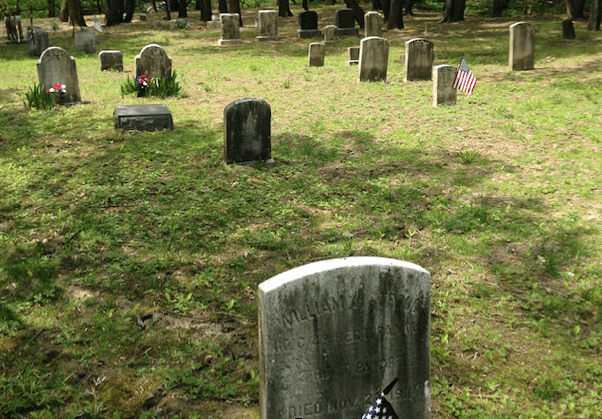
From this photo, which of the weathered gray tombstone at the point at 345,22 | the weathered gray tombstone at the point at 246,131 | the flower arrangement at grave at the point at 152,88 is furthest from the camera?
the weathered gray tombstone at the point at 345,22

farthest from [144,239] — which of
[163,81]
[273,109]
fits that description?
[163,81]

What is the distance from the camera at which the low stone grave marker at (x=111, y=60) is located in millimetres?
17656

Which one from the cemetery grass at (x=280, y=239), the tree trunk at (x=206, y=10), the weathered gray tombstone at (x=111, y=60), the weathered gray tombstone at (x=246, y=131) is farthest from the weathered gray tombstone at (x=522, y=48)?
the tree trunk at (x=206, y=10)

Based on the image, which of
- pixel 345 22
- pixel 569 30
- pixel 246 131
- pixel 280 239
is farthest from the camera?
pixel 345 22

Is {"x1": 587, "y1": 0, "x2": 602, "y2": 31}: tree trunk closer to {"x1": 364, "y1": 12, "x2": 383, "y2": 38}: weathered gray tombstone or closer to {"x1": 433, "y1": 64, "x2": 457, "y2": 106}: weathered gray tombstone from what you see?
{"x1": 364, "y1": 12, "x2": 383, "y2": 38}: weathered gray tombstone

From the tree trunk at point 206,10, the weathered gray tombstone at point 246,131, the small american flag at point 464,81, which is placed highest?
the tree trunk at point 206,10

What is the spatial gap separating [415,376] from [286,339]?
0.89 meters

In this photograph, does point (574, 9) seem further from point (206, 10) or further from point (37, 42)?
point (37, 42)

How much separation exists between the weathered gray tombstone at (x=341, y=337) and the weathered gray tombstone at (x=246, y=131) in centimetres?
584

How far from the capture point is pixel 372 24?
73.4 ft

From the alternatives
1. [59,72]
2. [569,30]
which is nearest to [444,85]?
[59,72]

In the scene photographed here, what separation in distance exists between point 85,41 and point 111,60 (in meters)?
5.30

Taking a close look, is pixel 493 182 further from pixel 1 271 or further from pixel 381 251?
pixel 1 271

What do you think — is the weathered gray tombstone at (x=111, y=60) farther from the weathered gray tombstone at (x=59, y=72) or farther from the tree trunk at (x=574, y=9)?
the tree trunk at (x=574, y=9)
